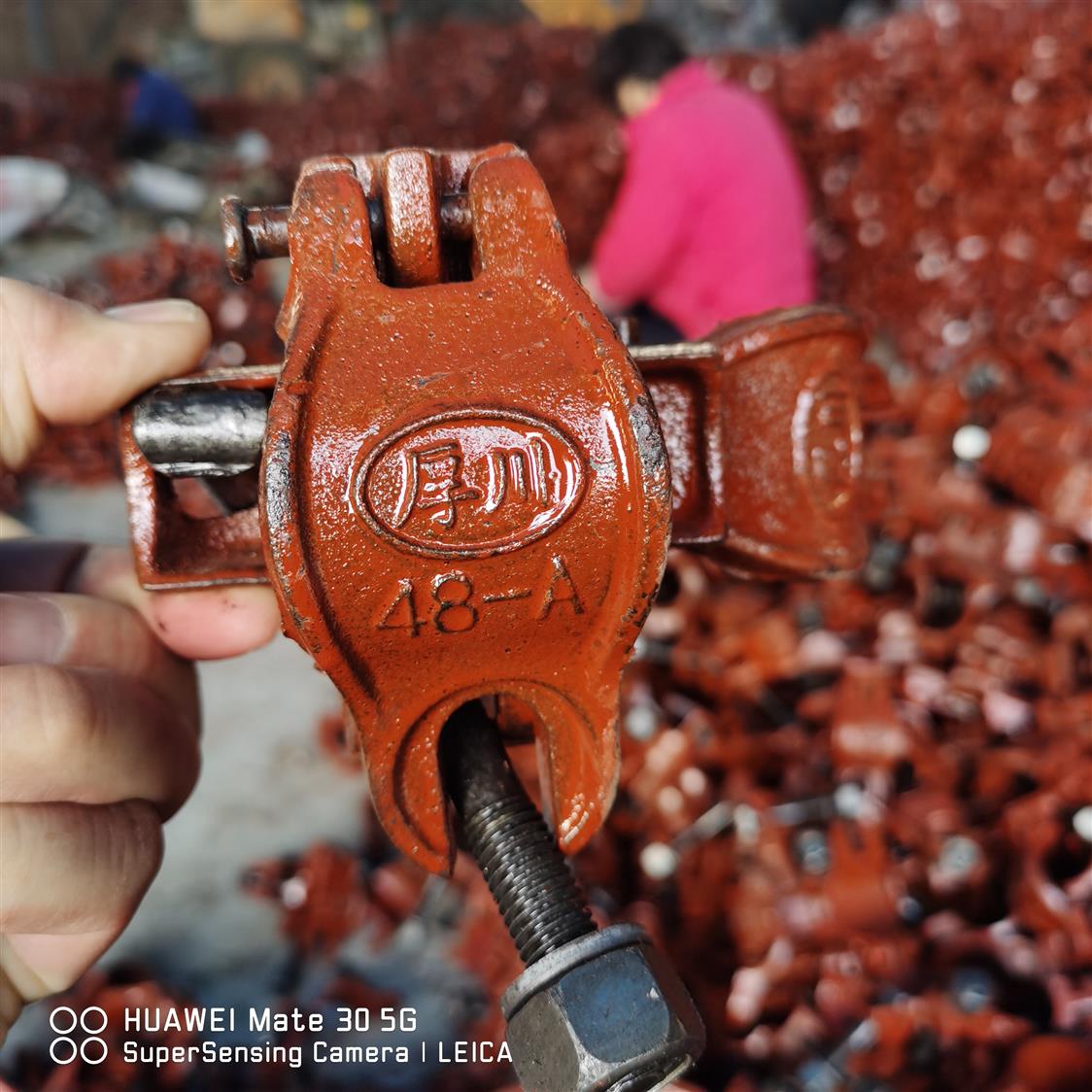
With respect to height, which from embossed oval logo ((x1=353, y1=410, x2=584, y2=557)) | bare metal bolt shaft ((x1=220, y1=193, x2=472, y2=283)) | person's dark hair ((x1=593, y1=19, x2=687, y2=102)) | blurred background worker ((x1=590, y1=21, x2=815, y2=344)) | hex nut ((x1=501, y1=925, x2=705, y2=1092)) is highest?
person's dark hair ((x1=593, y1=19, x2=687, y2=102))

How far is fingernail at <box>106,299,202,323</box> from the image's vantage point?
0.87 meters

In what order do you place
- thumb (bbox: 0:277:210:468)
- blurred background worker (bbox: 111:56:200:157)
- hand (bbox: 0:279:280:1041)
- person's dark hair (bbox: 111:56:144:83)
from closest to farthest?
hand (bbox: 0:279:280:1041), thumb (bbox: 0:277:210:468), blurred background worker (bbox: 111:56:200:157), person's dark hair (bbox: 111:56:144:83)

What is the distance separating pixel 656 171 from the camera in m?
2.31

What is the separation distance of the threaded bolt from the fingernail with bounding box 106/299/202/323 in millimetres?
534

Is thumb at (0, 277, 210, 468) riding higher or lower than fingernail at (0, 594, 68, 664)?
higher

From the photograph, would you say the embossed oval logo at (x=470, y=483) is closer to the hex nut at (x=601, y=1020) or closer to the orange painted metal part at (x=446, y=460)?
the orange painted metal part at (x=446, y=460)

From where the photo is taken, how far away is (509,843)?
2.11 ft

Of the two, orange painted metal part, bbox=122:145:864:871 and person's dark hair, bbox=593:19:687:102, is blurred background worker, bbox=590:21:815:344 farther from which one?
orange painted metal part, bbox=122:145:864:871

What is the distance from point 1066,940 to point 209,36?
12332mm

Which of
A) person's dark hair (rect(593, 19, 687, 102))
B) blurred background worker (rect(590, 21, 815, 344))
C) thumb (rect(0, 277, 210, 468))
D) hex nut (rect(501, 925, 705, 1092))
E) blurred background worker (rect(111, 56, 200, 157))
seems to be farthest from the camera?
blurred background worker (rect(111, 56, 200, 157))

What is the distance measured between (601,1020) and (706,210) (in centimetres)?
223

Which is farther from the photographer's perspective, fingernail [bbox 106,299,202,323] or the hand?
fingernail [bbox 106,299,202,323]

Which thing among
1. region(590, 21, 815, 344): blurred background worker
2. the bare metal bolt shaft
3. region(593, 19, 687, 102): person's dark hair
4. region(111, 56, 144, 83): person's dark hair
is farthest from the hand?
region(111, 56, 144, 83): person's dark hair

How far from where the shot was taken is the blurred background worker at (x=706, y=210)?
2.26 m
